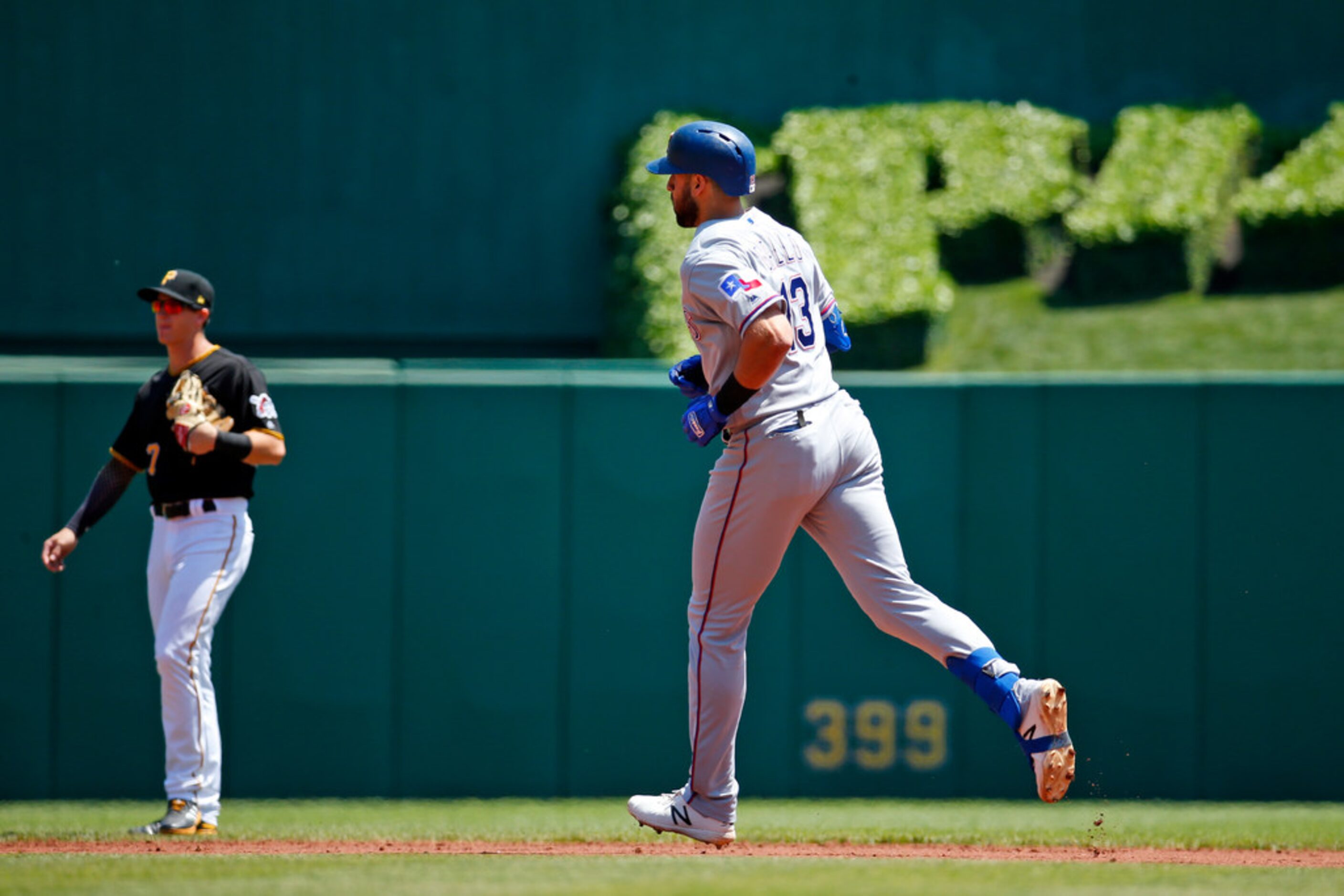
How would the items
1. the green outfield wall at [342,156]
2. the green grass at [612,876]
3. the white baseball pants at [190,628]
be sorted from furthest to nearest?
the green outfield wall at [342,156] → the white baseball pants at [190,628] → the green grass at [612,876]

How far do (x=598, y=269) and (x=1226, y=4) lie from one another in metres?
6.66

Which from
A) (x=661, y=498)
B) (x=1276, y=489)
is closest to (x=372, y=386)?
(x=661, y=498)

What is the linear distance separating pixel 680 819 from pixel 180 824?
73.2 inches

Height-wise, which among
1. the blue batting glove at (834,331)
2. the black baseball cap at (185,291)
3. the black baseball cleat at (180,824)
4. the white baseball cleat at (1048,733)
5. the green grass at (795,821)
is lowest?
the green grass at (795,821)

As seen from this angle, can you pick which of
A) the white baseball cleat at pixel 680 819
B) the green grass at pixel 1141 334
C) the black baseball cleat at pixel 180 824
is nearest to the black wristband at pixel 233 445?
the black baseball cleat at pixel 180 824

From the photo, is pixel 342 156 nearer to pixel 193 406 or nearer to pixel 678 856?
pixel 193 406

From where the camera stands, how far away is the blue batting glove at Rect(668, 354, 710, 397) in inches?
168

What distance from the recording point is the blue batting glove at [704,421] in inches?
154

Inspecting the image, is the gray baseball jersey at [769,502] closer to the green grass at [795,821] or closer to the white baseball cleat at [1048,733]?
the white baseball cleat at [1048,733]

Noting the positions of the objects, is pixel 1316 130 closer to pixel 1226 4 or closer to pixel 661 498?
pixel 1226 4

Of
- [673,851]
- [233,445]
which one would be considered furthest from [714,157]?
[673,851]

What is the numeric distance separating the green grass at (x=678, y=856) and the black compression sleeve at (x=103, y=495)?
1.09 m

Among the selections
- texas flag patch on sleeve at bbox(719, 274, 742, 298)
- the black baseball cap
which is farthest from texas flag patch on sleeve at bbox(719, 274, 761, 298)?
the black baseball cap

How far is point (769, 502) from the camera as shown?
398cm
